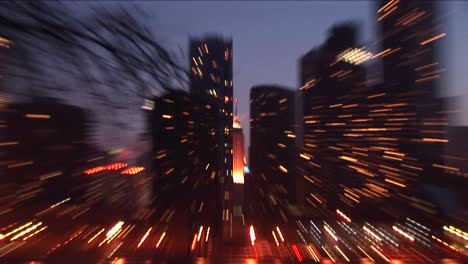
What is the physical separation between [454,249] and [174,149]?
6.90 ft

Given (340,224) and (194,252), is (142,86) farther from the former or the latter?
(340,224)

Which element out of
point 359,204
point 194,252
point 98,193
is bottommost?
point 359,204

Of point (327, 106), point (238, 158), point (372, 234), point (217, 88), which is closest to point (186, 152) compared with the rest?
point (217, 88)

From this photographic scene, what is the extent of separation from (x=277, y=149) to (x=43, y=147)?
7.62 metres

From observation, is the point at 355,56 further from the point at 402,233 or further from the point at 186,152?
the point at 186,152

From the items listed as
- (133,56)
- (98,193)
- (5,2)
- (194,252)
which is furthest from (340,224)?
(5,2)

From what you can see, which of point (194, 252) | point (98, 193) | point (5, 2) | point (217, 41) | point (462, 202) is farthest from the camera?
point (462, 202)

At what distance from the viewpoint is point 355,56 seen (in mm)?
9836

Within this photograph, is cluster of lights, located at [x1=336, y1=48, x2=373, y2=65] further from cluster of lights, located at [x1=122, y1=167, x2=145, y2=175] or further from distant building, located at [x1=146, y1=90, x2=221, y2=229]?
cluster of lights, located at [x1=122, y1=167, x2=145, y2=175]

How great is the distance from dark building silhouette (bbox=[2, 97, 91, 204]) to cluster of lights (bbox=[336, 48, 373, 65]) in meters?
8.57

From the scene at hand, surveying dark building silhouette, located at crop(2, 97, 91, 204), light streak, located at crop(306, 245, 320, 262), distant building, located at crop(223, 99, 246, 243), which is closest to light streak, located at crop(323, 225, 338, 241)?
light streak, located at crop(306, 245, 320, 262)

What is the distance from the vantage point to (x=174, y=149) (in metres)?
1.93

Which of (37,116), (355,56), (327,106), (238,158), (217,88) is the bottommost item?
(238,158)

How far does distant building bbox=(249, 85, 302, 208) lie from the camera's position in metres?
6.05
